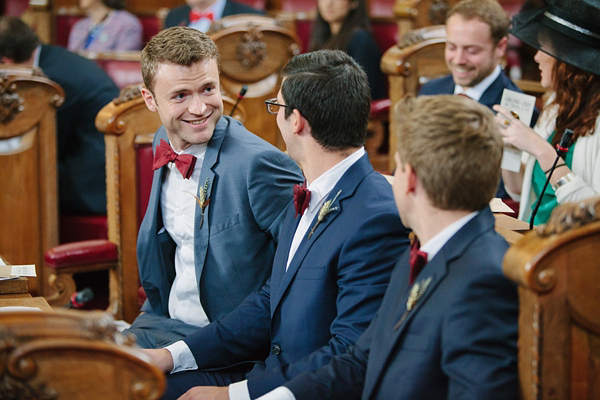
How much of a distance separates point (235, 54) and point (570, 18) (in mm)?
1980

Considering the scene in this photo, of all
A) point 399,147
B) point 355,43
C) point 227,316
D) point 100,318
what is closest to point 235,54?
point 355,43

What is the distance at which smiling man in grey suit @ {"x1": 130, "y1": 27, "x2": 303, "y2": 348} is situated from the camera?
221cm

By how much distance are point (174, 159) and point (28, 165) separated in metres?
1.38

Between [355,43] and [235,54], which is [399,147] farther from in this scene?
[355,43]

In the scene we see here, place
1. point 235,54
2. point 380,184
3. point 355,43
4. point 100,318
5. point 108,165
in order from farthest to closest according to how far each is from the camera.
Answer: point 355,43 < point 235,54 < point 108,165 < point 380,184 < point 100,318

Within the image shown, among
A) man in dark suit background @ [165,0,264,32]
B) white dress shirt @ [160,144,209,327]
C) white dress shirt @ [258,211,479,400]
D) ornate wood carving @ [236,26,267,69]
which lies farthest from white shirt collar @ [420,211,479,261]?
man in dark suit background @ [165,0,264,32]

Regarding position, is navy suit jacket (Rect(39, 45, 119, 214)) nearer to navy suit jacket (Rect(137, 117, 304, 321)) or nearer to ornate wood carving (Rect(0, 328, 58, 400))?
navy suit jacket (Rect(137, 117, 304, 321))

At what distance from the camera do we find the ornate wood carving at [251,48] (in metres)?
4.02

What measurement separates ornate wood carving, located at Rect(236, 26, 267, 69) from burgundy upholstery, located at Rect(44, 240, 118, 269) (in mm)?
1484

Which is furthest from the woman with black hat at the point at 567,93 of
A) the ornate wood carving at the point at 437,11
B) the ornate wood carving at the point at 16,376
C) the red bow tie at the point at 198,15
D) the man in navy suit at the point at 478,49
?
the red bow tie at the point at 198,15

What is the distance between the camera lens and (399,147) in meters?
1.48

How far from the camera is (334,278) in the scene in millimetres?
1794

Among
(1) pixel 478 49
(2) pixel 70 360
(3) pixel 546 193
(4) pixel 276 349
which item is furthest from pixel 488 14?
(2) pixel 70 360

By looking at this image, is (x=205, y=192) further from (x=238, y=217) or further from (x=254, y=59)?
(x=254, y=59)
